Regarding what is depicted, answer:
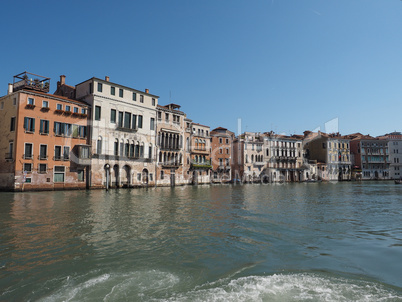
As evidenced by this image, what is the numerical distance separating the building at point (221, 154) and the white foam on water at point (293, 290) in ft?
157

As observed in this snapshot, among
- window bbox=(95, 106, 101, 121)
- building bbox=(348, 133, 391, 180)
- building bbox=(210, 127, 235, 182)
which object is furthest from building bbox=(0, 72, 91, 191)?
building bbox=(348, 133, 391, 180)

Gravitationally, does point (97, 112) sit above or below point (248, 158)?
above

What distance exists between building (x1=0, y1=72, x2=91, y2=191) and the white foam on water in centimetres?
2683

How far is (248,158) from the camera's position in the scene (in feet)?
199

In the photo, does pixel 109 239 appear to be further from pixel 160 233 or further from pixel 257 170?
pixel 257 170

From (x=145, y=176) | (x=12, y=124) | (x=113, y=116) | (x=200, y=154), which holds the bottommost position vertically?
(x=145, y=176)

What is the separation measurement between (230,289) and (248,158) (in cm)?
5721

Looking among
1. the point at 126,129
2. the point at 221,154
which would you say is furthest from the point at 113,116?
the point at 221,154

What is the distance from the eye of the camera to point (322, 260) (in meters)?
5.66

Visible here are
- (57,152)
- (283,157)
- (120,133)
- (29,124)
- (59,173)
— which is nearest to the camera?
(29,124)

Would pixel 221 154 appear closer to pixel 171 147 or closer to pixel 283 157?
pixel 171 147

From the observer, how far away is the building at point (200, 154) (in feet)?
158

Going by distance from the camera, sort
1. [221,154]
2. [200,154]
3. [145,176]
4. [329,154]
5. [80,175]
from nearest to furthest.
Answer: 1. [80,175]
2. [145,176]
3. [200,154]
4. [221,154]
5. [329,154]

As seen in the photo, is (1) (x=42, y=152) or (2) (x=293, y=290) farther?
(1) (x=42, y=152)
